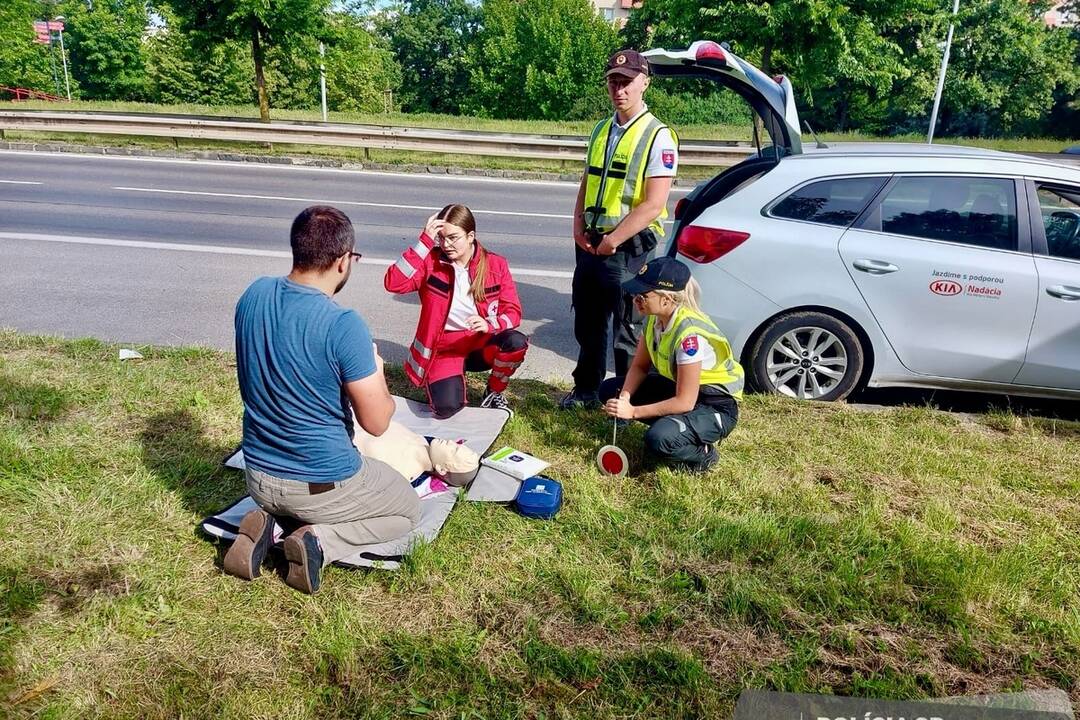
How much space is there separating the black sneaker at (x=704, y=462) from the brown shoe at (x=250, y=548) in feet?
7.01

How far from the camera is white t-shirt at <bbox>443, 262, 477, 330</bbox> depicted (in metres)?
4.72

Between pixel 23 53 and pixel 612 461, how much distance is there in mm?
59616

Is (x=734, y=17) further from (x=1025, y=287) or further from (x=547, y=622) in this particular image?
(x=547, y=622)

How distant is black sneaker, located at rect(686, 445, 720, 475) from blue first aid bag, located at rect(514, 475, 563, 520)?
76cm

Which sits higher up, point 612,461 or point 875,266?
point 875,266

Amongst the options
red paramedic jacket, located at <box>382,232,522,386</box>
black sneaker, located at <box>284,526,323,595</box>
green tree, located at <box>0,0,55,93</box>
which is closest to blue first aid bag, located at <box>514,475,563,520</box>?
black sneaker, located at <box>284,526,323,595</box>

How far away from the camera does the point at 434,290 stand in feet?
15.5

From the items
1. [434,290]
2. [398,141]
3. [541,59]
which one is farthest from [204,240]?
[541,59]

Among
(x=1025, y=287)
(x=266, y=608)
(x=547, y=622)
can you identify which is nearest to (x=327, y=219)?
(x=266, y=608)

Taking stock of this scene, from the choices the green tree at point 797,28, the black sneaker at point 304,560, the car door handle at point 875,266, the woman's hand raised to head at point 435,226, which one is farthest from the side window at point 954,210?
the green tree at point 797,28

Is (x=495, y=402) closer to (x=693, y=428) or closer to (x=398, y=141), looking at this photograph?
(x=693, y=428)

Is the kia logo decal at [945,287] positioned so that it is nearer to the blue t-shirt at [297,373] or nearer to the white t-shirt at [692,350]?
the white t-shirt at [692,350]

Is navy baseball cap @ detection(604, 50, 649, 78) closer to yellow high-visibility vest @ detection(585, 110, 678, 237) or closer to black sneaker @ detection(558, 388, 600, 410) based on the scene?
yellow high-visibility vest @ detection(585, 110, 678, 237)

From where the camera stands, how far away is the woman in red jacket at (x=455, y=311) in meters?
4.66
